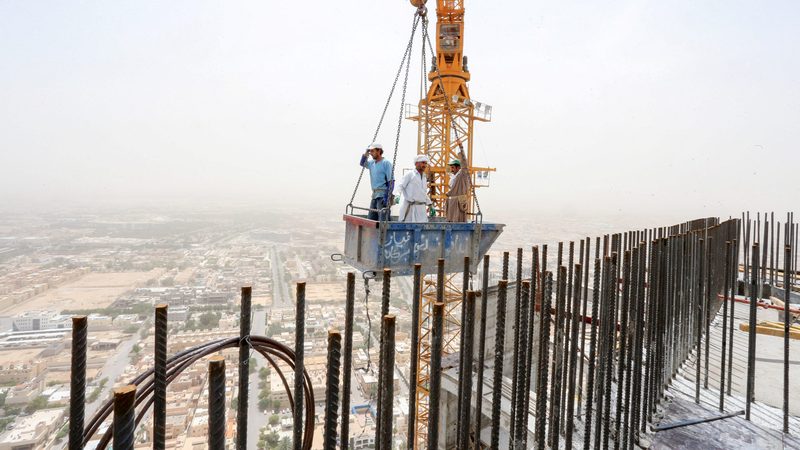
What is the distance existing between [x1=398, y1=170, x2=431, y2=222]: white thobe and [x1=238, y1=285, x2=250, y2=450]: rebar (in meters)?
4.83

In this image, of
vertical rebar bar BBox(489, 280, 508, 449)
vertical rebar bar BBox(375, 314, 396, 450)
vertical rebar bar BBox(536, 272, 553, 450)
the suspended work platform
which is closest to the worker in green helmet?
the suspended work platform

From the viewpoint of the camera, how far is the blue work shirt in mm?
6387

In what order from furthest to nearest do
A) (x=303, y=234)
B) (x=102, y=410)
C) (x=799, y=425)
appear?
1. (x=303, y=234)
2. (x=799, y=425)
3. (x=102, y=410)

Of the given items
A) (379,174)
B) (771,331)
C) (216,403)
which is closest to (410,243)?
(379,174)

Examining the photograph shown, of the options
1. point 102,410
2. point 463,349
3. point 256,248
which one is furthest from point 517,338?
point 256,248

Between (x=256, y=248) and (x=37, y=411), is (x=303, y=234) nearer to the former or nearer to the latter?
(x=256, y=248)

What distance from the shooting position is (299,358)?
189 centimetres

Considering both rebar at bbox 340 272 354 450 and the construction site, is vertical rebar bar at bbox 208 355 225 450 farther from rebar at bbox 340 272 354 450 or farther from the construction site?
rebar at bbox 340 272 354 450

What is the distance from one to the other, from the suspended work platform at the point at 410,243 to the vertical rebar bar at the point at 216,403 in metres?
3.77

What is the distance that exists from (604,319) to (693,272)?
10.9 feet

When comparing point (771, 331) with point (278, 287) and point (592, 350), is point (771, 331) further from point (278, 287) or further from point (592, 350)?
point (278, 287)

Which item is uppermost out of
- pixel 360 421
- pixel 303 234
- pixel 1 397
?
pixel 303 234

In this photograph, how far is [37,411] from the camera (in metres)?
16.9

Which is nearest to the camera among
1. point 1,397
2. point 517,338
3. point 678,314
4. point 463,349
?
point 463,349
